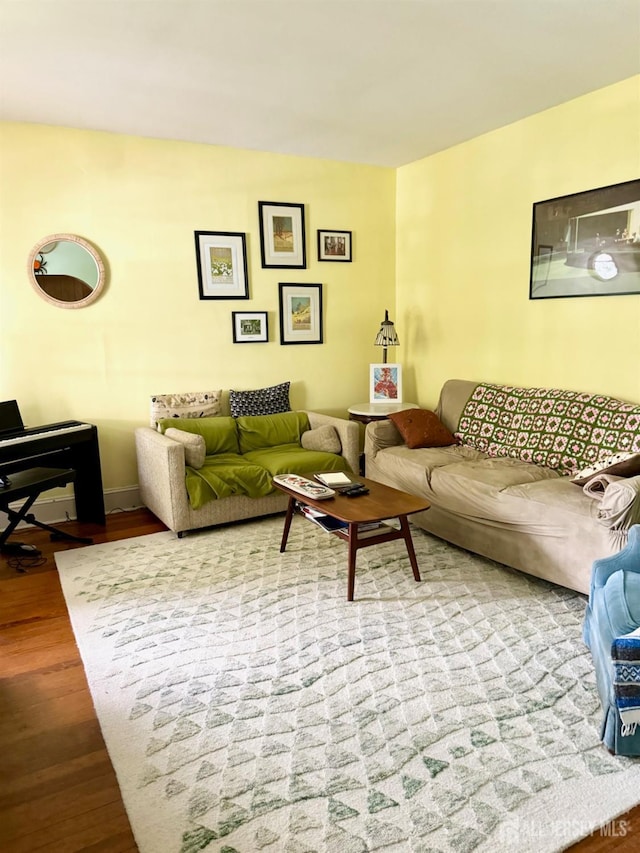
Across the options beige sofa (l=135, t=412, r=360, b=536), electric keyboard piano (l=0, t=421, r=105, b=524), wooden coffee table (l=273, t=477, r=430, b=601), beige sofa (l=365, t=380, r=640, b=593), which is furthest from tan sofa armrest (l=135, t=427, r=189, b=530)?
beige sofa (l=365, t=380, r=640, b=593)

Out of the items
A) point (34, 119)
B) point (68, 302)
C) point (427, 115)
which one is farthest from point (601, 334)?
point (34, 119)

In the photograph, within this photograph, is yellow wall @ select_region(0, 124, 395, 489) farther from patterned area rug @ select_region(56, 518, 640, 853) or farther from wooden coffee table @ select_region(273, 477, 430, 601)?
wooden coffee table @ select_region(273, 477, 430, 601)

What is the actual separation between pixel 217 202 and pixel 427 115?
1.67 metres

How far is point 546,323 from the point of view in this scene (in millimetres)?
3949

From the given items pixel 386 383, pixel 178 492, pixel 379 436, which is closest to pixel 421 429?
pixel 379 436

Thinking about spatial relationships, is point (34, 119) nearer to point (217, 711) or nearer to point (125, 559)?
point (125, 559)

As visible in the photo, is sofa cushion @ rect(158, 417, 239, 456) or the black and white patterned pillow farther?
the black and white patterned pillow

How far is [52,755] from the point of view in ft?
6.32

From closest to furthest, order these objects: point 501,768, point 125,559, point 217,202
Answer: point 501,768, point 125,559, point 217,202

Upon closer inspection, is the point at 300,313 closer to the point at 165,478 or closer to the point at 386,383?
the point at 386,383

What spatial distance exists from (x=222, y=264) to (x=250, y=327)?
53 centimetres

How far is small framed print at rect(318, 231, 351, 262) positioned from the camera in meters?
4.98

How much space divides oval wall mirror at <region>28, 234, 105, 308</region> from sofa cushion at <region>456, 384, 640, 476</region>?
284cm

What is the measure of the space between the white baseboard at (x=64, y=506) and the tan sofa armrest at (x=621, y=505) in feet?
10.8
